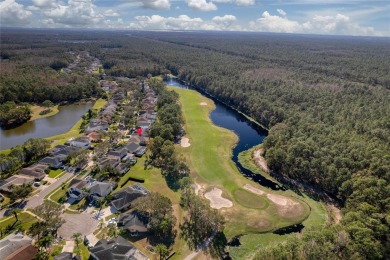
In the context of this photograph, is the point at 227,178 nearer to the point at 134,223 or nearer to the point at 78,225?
the point at 134,223

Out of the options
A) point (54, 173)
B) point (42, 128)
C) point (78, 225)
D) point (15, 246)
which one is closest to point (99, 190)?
point (78, 225)

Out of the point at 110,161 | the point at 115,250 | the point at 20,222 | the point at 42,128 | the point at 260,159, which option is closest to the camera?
the point at 115,250

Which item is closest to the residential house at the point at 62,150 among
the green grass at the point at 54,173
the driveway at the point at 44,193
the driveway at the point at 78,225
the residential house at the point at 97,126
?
the green grass at the point at 54,173

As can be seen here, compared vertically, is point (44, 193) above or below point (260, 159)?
below

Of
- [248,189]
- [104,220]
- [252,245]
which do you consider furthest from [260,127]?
[104,220]

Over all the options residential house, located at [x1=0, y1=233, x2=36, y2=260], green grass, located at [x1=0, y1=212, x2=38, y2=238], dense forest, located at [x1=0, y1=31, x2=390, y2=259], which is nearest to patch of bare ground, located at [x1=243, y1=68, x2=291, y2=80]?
dense forest, located at [x1=0, y1=31, x2=390, y2=259]

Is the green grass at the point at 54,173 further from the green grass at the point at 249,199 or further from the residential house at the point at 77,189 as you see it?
the green grass at the point at 249,199

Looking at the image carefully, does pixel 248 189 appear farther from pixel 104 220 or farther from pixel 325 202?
pixel 104 220
